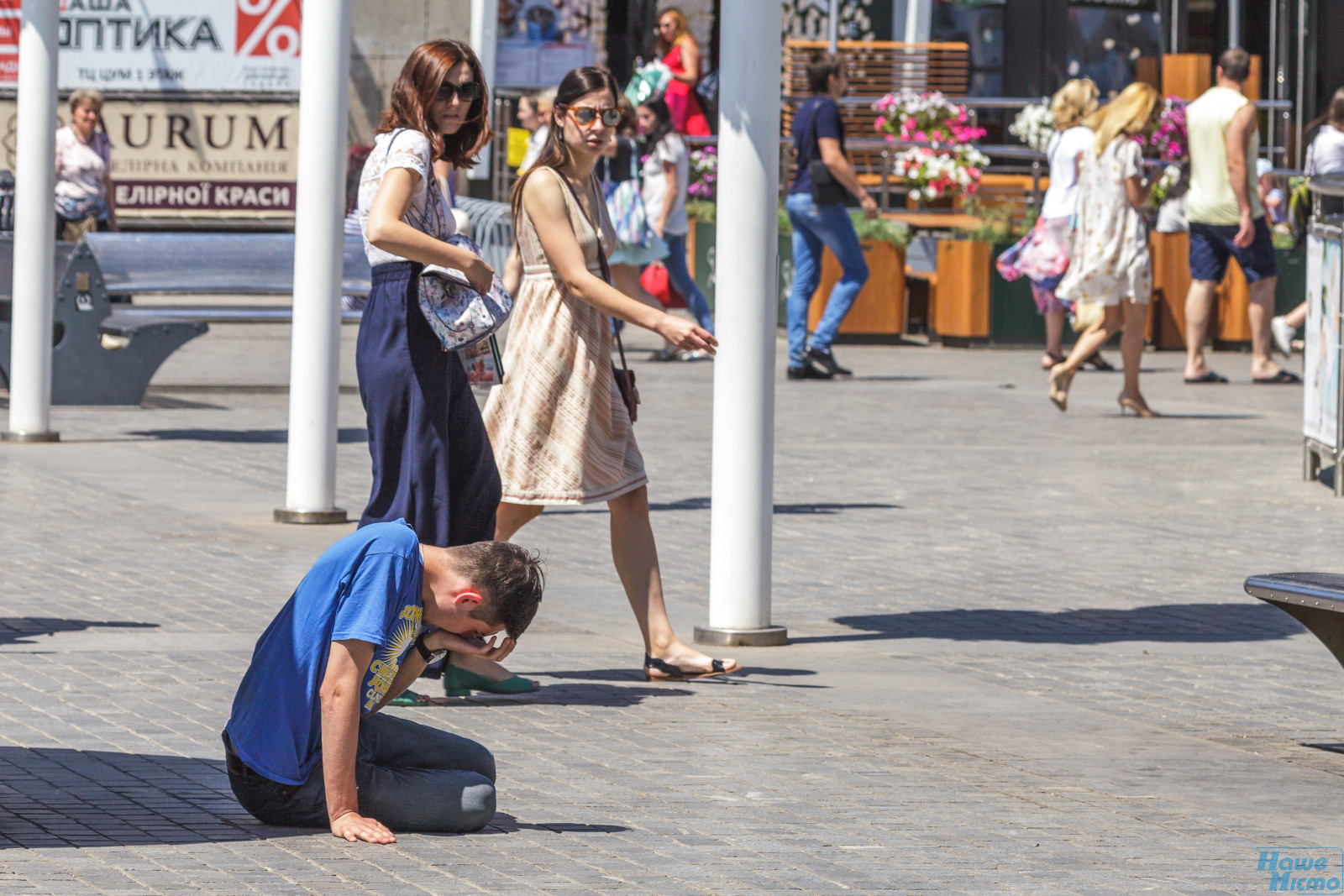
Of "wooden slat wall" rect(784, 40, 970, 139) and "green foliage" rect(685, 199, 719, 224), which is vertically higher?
"wooden slat wall" rect(784, 40, 970, 139)

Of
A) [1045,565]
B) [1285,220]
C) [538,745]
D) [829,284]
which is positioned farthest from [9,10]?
[538,745]

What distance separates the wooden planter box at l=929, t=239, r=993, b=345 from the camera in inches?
728

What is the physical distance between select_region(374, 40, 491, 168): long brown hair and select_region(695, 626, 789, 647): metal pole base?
1725 mm

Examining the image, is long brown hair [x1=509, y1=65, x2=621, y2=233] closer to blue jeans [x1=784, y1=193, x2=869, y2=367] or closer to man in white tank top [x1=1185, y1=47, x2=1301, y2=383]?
blue jeans [x1=784, y1=193, x2=869, y2=367]

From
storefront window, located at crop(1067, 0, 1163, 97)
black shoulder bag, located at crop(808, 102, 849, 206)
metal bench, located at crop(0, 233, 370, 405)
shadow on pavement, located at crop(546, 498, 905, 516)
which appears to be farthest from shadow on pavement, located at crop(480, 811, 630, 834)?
storefront window, located at crop(1067, 0, 1163, 97)

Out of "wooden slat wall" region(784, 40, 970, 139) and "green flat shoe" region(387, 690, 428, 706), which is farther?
"wooden slat wall" region(784, 40, 970, 139)

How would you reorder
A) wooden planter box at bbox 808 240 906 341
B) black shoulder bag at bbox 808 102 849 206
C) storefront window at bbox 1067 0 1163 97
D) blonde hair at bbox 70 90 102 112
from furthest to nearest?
storefront window at bbox 1067 0 1163 97 < blonde hair at bbox 70 90 102 112 < wooden planter box at bbox 808 240 906 341 < black shoulder bag at bbox 808 102 849 206

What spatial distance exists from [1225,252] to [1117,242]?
7.77ft

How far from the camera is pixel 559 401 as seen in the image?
21.5ft

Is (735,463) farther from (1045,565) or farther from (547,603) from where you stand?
(1045,565)

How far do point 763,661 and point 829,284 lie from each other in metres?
12.0

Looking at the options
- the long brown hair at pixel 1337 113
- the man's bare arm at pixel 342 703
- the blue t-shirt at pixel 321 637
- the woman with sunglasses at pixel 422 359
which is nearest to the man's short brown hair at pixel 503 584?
the blue t-shirt at pixel 321 637

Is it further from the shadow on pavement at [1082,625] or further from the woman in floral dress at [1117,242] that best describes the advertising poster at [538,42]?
the shadow on pavement at [1082,625]

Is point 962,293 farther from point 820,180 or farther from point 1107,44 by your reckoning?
point 1107,44
